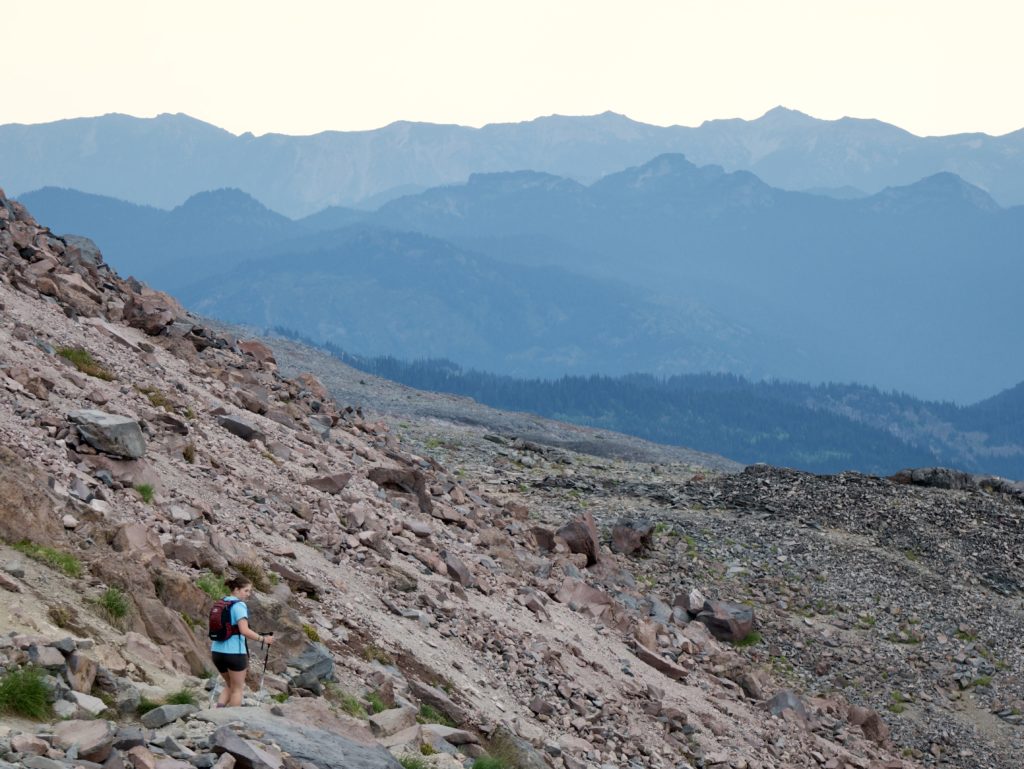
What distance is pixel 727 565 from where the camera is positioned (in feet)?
103

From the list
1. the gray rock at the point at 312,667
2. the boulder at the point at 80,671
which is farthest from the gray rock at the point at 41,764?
the gray rock at the point at 312,667

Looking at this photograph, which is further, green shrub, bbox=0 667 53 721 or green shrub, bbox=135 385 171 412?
green shrub, bbox=135 385 171 412

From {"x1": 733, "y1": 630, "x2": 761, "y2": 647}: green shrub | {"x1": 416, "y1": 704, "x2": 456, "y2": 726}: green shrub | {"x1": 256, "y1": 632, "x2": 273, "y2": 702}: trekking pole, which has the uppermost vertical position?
{"x1": 256, "y1": 632, "x2": 273, "y2": 702}: trekking pole

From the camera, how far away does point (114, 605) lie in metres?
13.0

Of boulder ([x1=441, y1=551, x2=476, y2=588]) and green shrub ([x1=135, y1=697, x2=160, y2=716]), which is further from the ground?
green shrub ([x1=135, y1=697, x2=160, y2=716])

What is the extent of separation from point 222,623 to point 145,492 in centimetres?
473

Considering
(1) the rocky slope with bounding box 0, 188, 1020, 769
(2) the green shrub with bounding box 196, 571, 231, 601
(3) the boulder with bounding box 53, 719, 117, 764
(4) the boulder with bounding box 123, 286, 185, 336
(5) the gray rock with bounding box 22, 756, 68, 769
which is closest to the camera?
(5) the gray rock with bounding box 22, 756, 68, 769

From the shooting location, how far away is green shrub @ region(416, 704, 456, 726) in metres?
14.8

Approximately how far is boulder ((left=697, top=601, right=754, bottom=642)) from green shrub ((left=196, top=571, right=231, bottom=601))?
47.3ft

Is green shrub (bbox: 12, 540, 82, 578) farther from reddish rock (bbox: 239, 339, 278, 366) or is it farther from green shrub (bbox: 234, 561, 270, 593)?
reddish rock (bbox: 239, 339, 278, 366)

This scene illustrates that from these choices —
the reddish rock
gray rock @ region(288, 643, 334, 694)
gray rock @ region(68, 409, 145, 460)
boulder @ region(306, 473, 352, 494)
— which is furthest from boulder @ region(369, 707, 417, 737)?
the reddish rock

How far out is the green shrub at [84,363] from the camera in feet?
68.1

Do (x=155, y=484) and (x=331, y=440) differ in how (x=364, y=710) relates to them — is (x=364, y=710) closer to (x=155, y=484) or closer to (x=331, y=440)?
(x=155, y=484)

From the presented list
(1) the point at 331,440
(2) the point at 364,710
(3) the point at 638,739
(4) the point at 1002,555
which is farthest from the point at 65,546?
(4) the point at 1002,555
